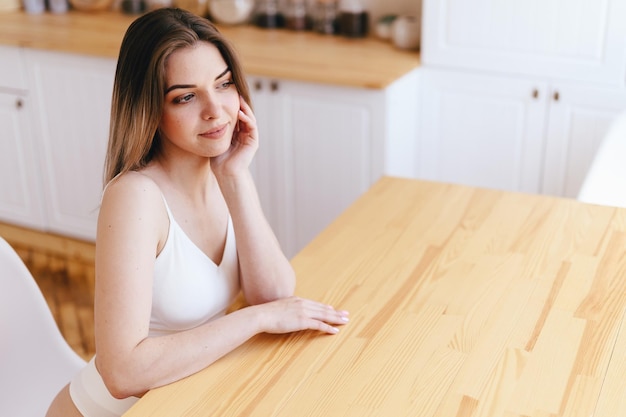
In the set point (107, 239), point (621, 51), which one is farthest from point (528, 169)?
point (107, 239)

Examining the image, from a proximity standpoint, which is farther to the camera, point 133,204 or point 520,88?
point 520,88

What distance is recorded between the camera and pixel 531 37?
9.37 ft

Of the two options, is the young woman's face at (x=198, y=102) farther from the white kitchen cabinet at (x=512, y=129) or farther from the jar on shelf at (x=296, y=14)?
the jar on shelf at (x=296, y=14)

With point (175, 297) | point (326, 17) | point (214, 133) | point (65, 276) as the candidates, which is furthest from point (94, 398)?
point (326, 17)

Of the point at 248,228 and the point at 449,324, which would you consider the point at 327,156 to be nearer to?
the point at 248,228

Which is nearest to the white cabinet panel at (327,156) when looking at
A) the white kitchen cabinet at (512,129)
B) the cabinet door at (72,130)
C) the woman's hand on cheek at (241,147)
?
the white kitchen cabinet at (512,129)

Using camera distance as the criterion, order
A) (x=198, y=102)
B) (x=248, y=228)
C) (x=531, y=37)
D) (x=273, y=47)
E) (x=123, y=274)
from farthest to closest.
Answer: (x=273, y=47)
(x=531, y=37)
(x=248, y=228)
(x=198, y=102)
(x=123, y=274)

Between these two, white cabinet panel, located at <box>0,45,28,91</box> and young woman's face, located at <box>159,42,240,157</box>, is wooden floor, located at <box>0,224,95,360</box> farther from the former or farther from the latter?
young woman's face, located at <box>159,42,240,157</box>

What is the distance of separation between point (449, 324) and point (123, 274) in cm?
57

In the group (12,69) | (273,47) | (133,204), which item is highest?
(133,204)

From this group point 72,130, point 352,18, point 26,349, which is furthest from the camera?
point 72,130

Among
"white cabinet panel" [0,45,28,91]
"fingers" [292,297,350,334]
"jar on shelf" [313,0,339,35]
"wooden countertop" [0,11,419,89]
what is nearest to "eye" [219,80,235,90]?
"fingers" [292,297,350,334]

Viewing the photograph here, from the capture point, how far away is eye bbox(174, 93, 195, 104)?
1.42 meters

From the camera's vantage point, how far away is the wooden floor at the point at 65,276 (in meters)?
3.05
